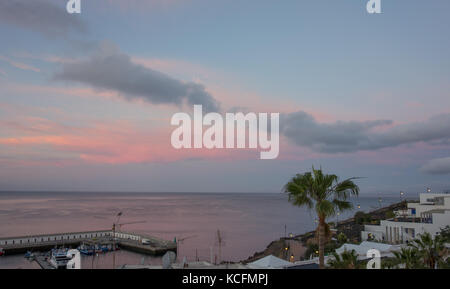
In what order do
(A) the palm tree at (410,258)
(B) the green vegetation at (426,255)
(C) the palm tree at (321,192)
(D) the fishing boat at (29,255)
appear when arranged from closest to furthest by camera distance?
(C) the palm tree at (321,192), (A) the palm tree at (410,258), (B) the green vegetation at (426,255), (D) the fishing boat at (29,255)

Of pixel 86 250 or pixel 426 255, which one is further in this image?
pixel 86 250

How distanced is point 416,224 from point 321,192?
23.5 meters

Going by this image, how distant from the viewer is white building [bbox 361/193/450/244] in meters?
24.7

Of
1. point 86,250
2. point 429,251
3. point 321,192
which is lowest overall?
point 86,250

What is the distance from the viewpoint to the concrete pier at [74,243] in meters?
46.6

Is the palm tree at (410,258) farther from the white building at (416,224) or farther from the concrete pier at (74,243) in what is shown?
the concrete pier at (74,243)

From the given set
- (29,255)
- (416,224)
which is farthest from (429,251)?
(29,255)

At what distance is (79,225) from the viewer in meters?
78.7

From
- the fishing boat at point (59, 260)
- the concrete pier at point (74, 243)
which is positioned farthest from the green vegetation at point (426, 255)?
the concrete pier at point (74, 243)

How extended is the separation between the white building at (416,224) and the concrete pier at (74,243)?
30.7m

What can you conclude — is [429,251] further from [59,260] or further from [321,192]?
[59,260]

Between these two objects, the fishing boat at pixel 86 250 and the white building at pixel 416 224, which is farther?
the fishing boat at pixel 86 250

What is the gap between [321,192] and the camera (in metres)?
7.65

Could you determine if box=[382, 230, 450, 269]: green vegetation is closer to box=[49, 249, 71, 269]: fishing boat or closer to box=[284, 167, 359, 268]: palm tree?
box=[284, 167, 359, 268]: palm tree
